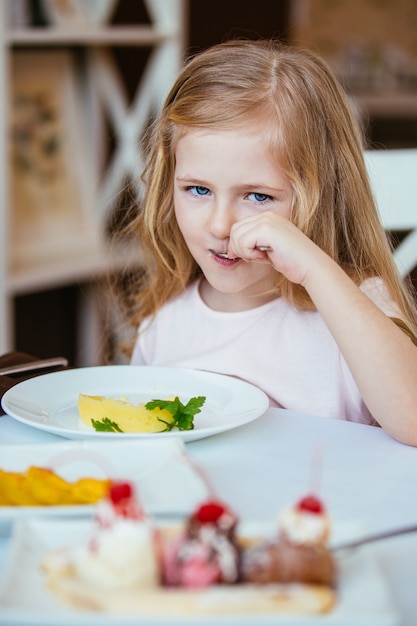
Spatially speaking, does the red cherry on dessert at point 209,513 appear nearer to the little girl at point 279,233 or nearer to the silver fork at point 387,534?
the silver fork at point 387,534

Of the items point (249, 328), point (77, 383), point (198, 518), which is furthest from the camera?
point (249, 328)

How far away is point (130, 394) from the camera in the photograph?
4.08 feet

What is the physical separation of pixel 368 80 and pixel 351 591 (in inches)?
211

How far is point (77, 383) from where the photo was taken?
123cm

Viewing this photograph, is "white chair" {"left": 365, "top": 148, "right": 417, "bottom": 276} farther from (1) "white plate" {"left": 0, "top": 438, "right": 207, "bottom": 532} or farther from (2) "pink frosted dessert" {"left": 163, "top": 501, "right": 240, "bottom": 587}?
(2) "pink frosted dessert" {"left": 163, "top": 501, "right": 240, "bottom": 587}

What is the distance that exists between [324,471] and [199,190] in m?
0.54

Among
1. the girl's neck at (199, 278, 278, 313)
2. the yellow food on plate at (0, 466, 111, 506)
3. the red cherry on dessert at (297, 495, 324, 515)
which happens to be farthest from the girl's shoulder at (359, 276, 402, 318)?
the red cherry on dessert at (297, 495, 324, 515)

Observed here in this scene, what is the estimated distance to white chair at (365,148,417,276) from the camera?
175cm

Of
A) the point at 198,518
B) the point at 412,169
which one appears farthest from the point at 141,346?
the point at 198,518

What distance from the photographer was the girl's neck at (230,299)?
5.00ft

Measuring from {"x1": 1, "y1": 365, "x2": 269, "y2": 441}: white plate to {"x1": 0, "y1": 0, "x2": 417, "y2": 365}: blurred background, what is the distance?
3.93 feet

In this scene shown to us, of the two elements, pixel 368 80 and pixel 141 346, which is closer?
pixel 141 346

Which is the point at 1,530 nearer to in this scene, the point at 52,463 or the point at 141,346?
the point at 52,463

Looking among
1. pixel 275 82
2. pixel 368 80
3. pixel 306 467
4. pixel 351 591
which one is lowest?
pixel 368 80
